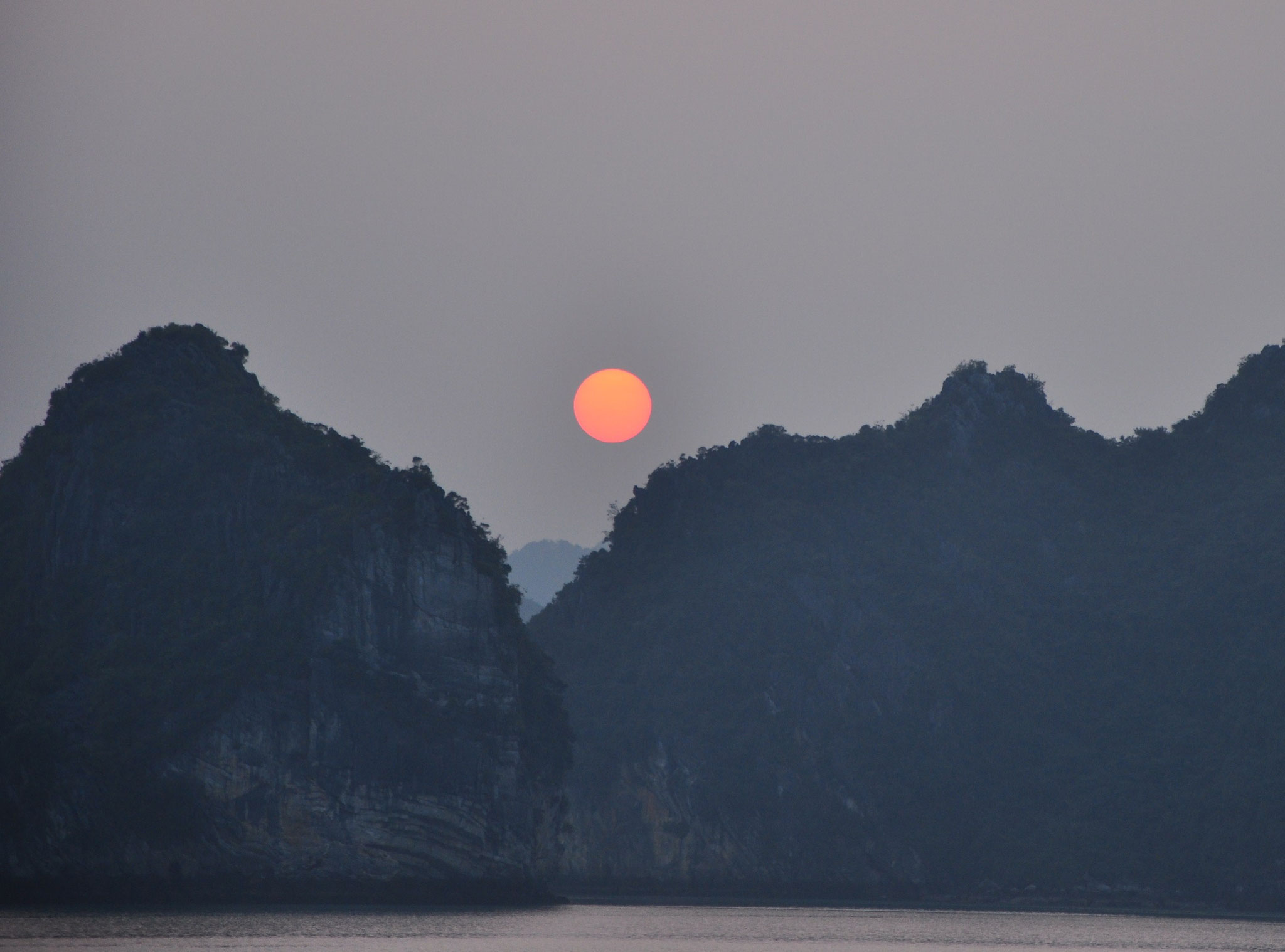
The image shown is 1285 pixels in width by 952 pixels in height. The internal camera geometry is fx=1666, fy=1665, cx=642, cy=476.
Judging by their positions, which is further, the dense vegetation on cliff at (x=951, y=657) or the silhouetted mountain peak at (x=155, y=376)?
the dense vegetation on cliff at (x=951, y=657)

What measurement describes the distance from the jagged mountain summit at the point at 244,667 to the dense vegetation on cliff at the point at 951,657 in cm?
2062

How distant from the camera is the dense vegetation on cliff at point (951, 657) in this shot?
117500 mm

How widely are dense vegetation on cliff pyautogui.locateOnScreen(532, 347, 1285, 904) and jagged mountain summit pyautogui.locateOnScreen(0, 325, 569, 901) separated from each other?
812 inches

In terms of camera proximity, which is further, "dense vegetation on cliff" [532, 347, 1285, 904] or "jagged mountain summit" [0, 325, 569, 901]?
"dense vegetation on cliff" [532, 347, 1285, 904]

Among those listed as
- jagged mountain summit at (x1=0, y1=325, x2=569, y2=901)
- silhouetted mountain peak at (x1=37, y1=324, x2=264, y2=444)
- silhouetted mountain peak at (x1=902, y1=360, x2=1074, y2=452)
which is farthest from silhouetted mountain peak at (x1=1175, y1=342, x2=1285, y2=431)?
silhouetted mountain peak at (x1=37, y1=324, x2=264, y2=444)

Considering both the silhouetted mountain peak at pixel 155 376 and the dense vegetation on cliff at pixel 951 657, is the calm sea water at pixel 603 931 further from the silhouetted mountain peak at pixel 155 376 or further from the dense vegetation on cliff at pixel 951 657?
the silhouetted mountain peak at pixel 155 376

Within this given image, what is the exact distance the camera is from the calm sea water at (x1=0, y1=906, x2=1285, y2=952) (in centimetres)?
6494

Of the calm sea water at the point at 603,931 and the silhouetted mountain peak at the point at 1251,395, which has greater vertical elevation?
the silhouetted mountain peak at the point at 1251,395

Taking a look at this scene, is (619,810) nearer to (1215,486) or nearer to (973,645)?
(973,645)

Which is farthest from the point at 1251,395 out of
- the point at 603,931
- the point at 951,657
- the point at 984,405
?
the point at 603,931

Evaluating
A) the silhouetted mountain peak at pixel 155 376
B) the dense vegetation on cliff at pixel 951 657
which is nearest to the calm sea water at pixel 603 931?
the dense vegetation on cliff at pixel 951 657

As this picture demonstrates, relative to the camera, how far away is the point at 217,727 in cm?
8788

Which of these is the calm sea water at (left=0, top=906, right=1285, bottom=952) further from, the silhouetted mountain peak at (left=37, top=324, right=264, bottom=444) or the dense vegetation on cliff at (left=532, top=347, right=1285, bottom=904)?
the silhouetted mountain peak at (left=37, top=324, right=264, bottom=444)

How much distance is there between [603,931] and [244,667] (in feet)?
85.1
